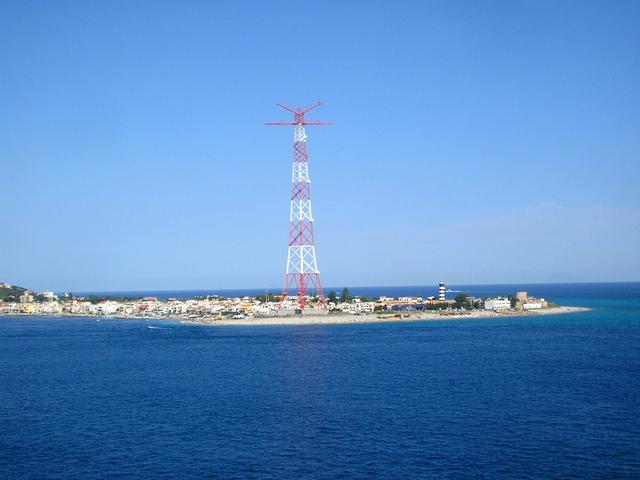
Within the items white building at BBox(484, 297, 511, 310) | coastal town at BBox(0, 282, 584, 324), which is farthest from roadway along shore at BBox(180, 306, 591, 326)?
white building at BBox(484, 297, 511, 310)

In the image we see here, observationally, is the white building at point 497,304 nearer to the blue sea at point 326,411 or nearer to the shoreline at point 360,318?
the shoreline at point 360,318

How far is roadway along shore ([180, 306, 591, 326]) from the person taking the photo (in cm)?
4706

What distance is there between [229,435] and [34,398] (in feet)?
26.1

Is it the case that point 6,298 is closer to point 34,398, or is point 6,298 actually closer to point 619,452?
point 34,398

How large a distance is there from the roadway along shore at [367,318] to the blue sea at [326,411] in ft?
49.7

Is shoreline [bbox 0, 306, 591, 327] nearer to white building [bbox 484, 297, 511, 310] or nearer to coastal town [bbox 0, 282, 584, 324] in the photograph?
coastal town [bbox 0, 282, 584, 324]

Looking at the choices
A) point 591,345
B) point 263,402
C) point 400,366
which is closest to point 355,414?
point 263,402

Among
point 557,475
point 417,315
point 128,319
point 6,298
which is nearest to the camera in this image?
point 557,475

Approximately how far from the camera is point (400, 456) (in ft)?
42.4

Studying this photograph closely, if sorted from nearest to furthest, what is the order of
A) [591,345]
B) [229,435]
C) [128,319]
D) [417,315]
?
[229,435] < [591,345] < [417,315] < [128,319]

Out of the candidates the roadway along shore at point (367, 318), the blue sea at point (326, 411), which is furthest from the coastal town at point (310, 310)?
the blue sea at point (326, 411)

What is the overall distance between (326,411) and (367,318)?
3347 centimetres

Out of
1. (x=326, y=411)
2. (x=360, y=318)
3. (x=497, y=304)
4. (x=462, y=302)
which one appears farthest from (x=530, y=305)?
(x=326, y=411)

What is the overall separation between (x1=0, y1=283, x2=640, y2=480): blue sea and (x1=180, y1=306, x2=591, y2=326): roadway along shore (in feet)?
49.7
